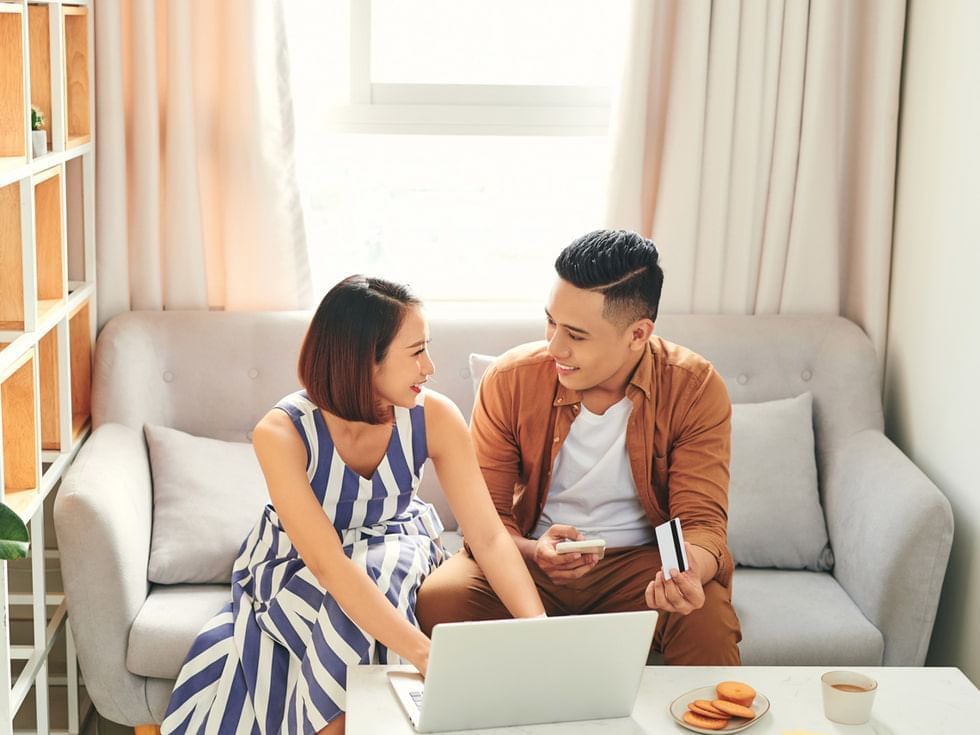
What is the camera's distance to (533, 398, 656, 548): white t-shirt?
2.39 m

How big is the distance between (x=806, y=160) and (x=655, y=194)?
1.21 feet

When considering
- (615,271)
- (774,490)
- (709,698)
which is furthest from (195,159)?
(709,698)

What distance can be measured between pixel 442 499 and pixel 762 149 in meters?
1.14

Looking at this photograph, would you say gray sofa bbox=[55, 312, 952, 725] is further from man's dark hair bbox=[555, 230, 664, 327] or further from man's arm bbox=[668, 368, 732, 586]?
man's dark hair bbox=[555, 230, 664, 327]

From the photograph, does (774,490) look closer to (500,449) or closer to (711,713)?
(500,449)

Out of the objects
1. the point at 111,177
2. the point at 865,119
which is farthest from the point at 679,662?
the point at 111,177

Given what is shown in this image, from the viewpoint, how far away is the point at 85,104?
276cm

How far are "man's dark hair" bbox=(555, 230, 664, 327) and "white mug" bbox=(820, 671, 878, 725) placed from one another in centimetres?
80

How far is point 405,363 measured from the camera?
2111mm

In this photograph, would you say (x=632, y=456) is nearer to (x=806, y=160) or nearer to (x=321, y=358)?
(x=321, y=358)

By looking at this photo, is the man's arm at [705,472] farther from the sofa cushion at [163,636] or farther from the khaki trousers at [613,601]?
the sofa cushion at [163,636]

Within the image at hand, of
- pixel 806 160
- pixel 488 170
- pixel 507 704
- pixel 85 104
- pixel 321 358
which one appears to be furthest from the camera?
pixel 488 170

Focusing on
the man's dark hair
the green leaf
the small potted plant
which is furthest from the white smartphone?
the small potted plant

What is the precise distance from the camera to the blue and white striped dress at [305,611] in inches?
81.0
